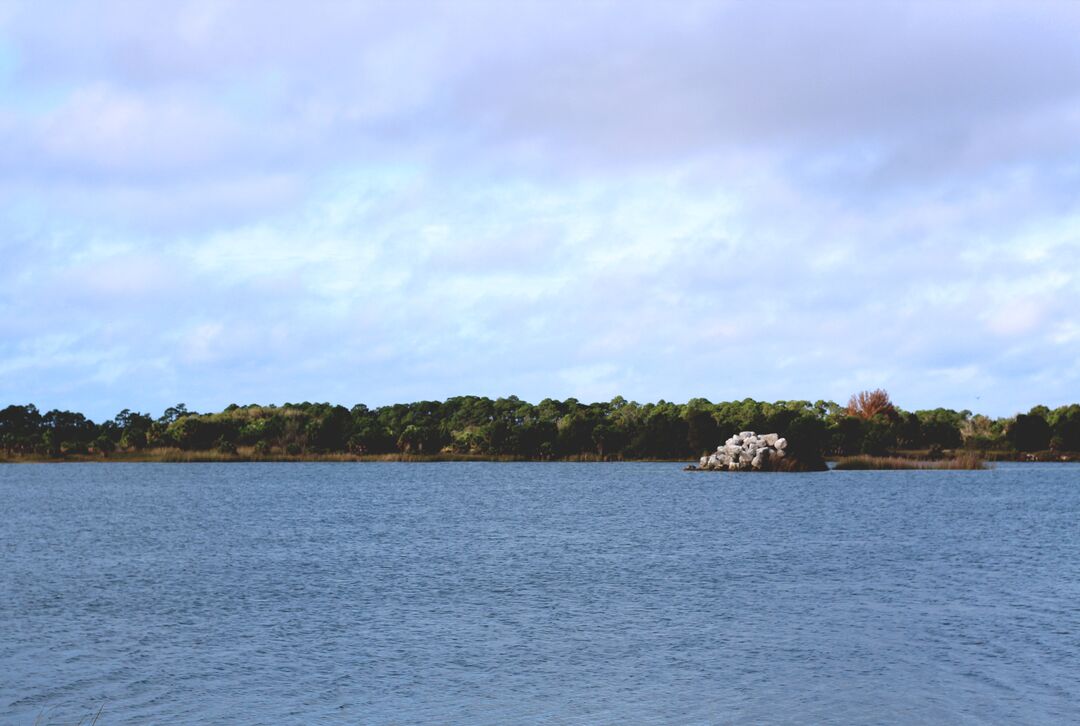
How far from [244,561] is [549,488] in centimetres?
6858

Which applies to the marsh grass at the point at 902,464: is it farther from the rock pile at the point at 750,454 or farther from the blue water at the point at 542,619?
A: the blue water at the point at 542,619

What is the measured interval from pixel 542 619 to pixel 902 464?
13365 cm

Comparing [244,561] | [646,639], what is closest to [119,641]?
[646,639]

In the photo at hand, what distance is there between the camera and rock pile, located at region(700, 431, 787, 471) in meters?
140

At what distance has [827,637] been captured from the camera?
29328 mm

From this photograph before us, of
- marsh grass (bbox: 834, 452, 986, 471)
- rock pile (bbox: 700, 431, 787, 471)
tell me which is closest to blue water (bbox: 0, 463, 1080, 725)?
rock pile (bbox: 700, 431, 787, 471)

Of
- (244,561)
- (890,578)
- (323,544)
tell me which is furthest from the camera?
(323,544)

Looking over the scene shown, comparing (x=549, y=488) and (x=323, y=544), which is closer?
(x=323, y=544)

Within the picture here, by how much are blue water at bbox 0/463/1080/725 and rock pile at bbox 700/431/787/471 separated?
212ft

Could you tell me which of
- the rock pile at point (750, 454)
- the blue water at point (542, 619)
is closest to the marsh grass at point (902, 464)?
the rock pile at point (750, 454)

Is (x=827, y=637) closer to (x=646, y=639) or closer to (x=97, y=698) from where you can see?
(x=646, y=639)

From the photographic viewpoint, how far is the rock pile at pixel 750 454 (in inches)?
5512

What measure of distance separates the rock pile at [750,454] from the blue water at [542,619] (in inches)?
→ 2548

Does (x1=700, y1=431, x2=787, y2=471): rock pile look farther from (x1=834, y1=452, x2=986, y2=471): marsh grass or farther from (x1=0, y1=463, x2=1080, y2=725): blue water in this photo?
(x1=0, y1=463, x2=1080, y2=725): blue water
